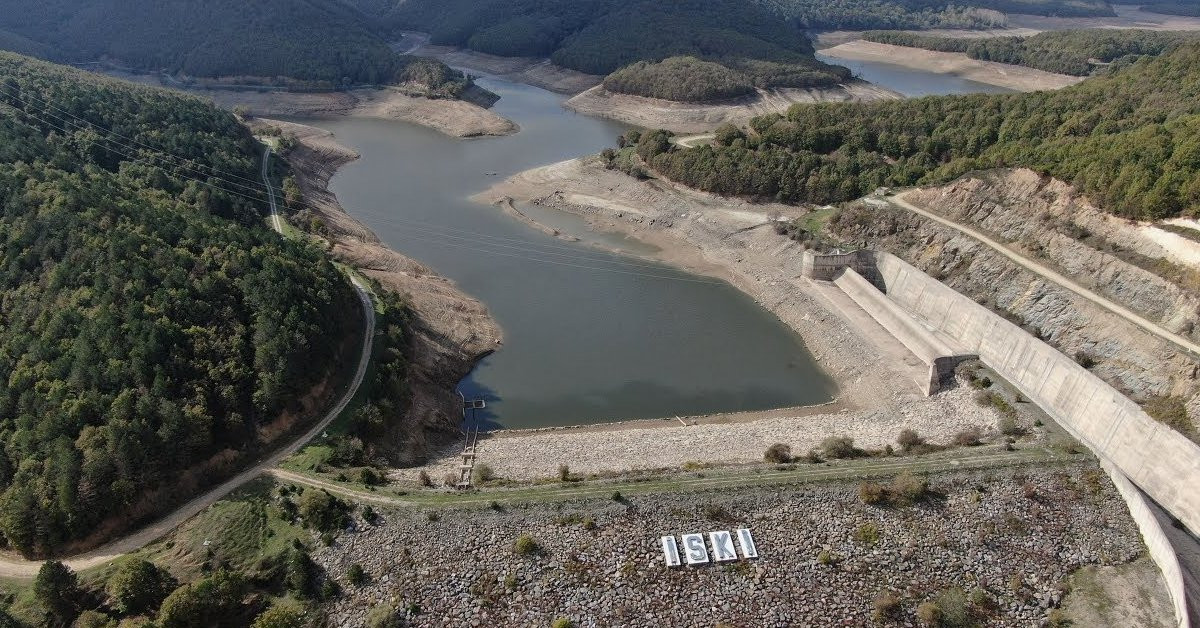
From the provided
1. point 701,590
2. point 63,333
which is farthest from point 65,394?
point 701,590

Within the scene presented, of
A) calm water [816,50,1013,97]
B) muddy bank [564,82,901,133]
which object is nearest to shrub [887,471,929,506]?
muddy bank [564,82,901,133]

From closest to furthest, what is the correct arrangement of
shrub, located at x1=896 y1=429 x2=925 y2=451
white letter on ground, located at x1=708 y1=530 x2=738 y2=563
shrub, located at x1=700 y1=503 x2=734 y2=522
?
1. white letter on ground, located at x1=708 y1=530 x2=738 y2=563
2. shrub, located at x1=700 y1=503 x2=734 y2=522
3. shrub, located at x1=896 y1=429 x2=925 y2=451

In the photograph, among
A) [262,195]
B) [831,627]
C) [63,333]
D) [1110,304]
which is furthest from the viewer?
[262,195]

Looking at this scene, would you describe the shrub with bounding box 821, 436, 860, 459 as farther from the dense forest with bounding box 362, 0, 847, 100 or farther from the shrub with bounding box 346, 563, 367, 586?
the dense forest with bounding box 362, 0, 847, 100

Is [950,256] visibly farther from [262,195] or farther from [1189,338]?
[262,195]

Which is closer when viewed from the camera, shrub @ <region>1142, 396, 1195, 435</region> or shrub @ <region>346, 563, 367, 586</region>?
shrub @ <region>346, 563, 367, 586</region>

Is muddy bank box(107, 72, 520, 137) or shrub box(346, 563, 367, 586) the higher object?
muddy bank box(107, 72, 520, 137)

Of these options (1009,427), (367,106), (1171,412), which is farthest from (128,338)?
(367,106)

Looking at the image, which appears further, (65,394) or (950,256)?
(950,256)
